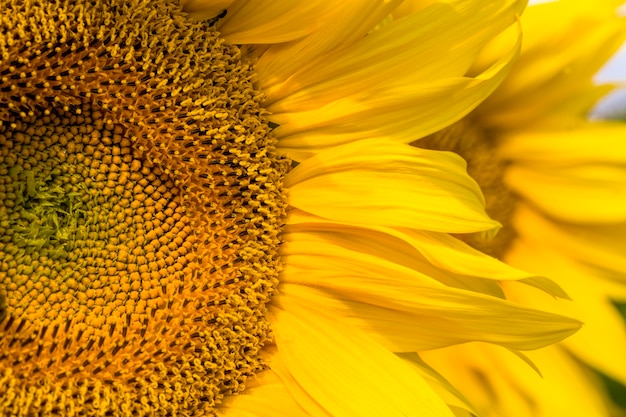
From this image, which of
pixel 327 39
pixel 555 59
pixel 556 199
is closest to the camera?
pixel 327 39

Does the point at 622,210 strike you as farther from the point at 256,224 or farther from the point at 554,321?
the point at 256,224

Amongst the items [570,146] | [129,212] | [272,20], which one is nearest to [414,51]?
[272,20]

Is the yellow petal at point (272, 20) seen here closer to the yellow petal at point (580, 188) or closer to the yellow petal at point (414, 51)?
the yellow petal at point (414, 51)

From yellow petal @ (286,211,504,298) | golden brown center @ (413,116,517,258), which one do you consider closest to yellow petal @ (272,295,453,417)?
yellow petal @ (286,211,504,298)

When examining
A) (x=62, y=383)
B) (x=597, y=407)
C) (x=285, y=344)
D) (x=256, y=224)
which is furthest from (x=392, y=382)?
(x=597, y=407)

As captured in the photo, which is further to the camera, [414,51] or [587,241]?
[587,241]

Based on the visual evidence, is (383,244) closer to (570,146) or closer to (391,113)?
(391,113)

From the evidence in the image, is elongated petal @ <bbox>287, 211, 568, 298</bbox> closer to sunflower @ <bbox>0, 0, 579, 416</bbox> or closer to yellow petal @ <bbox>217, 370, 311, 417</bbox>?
sunflower @ <bbox>0, 0, 579, 416</bbox>
